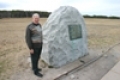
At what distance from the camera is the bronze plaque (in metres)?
5.11

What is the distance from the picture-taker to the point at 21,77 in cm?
424

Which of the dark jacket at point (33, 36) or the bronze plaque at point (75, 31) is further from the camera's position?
the bronze plaque at point (75, 31)

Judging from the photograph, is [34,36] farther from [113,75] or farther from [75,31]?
[113,75]

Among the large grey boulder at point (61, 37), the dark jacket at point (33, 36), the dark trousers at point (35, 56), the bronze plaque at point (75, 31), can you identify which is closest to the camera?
the dark jacket at point (33, 36)

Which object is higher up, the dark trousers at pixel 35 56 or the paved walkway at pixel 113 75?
the dark trousers at pixel 35 56

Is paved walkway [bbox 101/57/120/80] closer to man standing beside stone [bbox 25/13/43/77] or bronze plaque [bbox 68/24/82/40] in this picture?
bronze plaque [bbox 68/24/82/40]

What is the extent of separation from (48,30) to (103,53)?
284 centimetres

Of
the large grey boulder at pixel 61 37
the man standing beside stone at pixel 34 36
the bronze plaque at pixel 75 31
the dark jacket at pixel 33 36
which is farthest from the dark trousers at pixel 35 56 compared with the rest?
the bronze plaque at pixel 75 31

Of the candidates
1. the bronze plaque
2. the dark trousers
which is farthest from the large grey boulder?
the dark trousers

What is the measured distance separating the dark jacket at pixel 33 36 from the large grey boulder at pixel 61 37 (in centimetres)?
64

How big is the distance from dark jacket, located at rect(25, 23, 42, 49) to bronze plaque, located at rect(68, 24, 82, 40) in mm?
1336

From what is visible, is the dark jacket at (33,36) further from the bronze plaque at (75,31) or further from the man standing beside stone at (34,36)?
the bronze plaque at (75,31)

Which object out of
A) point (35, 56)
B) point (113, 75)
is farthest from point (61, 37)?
point (113, 75)

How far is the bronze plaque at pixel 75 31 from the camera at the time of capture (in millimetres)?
5108
